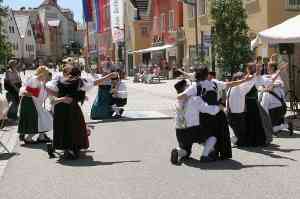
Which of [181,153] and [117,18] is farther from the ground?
[117,18]

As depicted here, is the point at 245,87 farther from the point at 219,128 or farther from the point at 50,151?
the point at 50,151

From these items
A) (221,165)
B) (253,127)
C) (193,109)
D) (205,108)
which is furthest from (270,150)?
(193,109)

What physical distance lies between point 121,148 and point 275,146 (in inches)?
107

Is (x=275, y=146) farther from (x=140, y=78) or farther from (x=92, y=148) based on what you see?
(x=140, y=78)

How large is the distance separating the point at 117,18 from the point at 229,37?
153 feet

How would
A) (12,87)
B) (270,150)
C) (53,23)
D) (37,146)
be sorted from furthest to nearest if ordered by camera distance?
(53,23) → (12,87) → (37,146) → (270,150)

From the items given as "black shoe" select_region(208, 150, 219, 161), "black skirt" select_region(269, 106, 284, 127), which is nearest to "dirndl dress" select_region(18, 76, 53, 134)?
"black shoe" select_region(208, 150, 219, 161)

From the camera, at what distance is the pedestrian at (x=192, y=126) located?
9156mm

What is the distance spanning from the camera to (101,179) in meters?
8.26

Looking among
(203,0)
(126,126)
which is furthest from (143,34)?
(126,126)

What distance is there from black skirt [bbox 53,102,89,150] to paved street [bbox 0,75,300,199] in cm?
30

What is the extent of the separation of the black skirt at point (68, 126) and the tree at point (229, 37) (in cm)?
1269

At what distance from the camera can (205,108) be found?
9195 mm

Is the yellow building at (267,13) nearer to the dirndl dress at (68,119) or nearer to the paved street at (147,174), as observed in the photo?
the paved street at (147,174)
